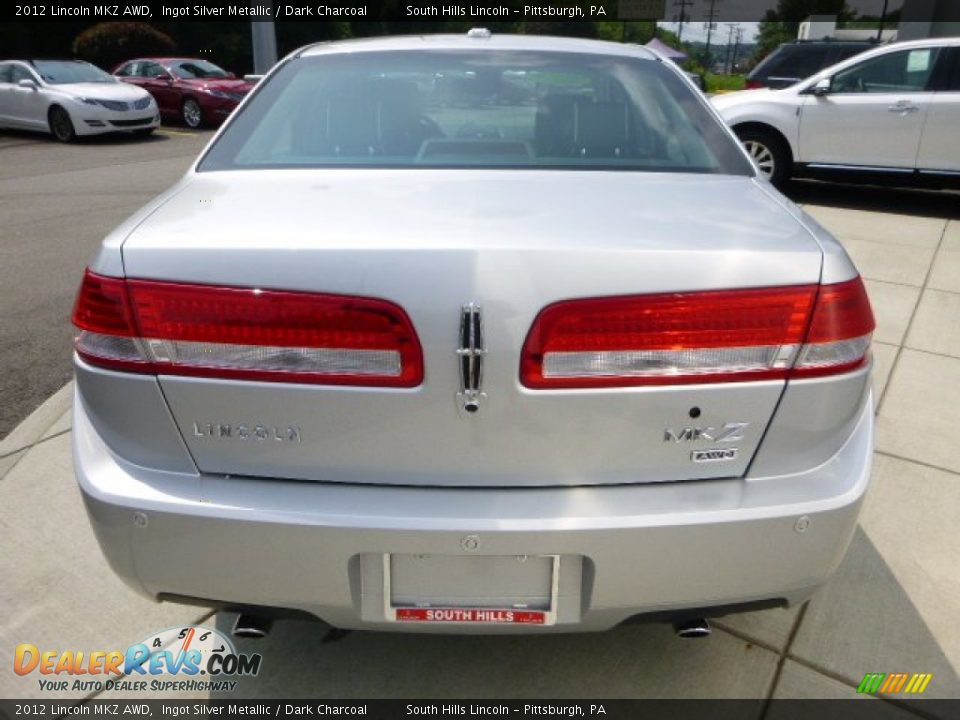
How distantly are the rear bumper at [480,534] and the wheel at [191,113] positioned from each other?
51.8ft

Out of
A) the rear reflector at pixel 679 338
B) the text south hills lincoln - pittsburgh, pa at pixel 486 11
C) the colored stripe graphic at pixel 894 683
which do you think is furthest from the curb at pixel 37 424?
the text south hills lincoln - pittsburgh, pa at pixel 486 11

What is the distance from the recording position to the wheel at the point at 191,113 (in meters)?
15.8

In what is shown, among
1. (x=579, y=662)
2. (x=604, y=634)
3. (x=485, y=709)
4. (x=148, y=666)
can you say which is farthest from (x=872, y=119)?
(x=148, y=666)

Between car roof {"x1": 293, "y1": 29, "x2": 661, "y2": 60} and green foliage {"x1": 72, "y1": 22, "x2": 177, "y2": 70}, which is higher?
car roof {"x1": 293, "y1": 29, "x2": 661, "y2": 60}

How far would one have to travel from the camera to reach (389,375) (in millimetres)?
1497

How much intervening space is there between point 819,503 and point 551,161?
1153mm

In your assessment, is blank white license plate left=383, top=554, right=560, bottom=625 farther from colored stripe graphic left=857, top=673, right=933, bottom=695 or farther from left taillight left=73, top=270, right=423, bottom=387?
colored stripe graphic left=857, top=673, right=933, bottom=695

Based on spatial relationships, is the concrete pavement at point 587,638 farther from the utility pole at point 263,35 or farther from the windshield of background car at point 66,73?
the utility pole at point 263,35

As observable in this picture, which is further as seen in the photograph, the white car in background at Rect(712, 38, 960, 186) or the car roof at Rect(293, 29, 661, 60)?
the white car in background at Rect(712, 38, 960, 186)

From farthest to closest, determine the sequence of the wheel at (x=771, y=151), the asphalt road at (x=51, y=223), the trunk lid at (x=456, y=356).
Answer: the wheel at (x=771, y=151), the asphalt road at (x=51, y=223), the trunk lid at (x=456, y=356)

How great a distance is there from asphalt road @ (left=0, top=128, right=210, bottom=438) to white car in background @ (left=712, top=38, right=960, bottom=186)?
6.11 m

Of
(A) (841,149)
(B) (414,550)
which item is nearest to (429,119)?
(B) (414,550)

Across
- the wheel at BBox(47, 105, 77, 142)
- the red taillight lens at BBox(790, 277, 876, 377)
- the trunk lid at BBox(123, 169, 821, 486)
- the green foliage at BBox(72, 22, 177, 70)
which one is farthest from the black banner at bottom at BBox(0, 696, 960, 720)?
the green foliage at BBox(72, 22, 177, 70)

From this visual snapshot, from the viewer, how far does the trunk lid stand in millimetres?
1464
